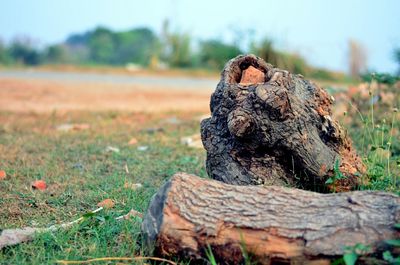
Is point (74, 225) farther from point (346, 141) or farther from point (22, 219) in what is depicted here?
point (346, 141)

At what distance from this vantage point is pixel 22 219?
3.28 metres

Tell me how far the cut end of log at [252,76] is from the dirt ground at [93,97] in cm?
537

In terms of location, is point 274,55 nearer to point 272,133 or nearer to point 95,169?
point 95,169

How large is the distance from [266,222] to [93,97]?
27.4ft

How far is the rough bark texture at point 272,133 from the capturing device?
3285mm

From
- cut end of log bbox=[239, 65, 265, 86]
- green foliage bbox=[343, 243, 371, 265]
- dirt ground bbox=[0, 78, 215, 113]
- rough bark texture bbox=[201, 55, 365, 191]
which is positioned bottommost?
dirt ground bbox=[0, 78, 215, 113]

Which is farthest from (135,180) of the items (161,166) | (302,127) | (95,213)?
(302,127)

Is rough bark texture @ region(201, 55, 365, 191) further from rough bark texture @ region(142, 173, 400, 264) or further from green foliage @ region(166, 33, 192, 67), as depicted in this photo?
green foliage @ region(166, 33, 192, 67)

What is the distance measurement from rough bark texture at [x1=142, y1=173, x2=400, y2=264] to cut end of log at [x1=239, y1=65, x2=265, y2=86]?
1.08 meters

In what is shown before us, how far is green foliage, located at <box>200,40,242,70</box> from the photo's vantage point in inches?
683

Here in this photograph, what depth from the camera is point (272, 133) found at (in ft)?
11.0

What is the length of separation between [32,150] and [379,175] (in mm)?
3346

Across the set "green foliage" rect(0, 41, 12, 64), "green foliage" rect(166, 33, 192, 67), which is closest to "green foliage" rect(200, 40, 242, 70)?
"green foliage" rect(166, 33, 192, 67)

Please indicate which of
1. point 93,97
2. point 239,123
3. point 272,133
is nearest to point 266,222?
point 239,123
